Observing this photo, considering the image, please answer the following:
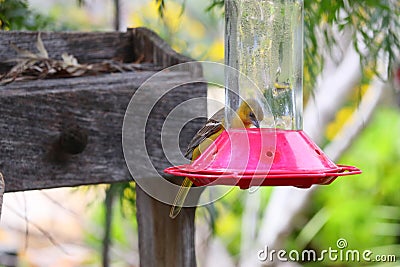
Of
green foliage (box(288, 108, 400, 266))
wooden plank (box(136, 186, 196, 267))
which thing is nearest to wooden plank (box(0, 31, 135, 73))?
wooden plank (box(136, 186, 196, 267))

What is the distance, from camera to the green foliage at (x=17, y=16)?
2891 millimetres

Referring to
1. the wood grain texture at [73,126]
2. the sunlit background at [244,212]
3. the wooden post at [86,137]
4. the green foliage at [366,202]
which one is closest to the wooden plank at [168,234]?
the wooden post at [86,137]

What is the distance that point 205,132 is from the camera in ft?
6.51

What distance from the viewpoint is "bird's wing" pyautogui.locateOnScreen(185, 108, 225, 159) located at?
1985mm

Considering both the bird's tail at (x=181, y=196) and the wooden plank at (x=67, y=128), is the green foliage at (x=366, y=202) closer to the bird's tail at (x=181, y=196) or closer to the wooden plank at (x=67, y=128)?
the bird's tail at (x=181, y=196)

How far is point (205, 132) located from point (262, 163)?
348mm

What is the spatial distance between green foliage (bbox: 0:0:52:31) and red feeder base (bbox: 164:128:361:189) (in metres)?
1.36

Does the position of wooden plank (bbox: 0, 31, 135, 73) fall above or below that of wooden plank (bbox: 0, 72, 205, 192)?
above

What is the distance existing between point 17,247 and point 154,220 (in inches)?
93.8

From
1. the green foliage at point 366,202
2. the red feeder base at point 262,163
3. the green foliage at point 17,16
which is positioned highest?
the green foliage at point 17,16

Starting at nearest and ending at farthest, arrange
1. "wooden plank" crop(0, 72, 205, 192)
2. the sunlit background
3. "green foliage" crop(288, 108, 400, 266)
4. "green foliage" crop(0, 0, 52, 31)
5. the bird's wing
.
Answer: "wooden plank" crop(0, 72, 205, 192) < the bird's wing < "green foliage" crop(0, 0, 52, 31) < the sunlit background < "green foliage" crop(288, 108, 400, 266)

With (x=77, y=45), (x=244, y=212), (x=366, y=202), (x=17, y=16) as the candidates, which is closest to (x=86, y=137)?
(x=77, y=45)

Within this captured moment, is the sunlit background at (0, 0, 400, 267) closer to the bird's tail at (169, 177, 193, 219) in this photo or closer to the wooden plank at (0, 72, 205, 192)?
the bird's tail at (169, 177, 193, 219)

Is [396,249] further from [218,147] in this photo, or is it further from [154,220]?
[218,147]
